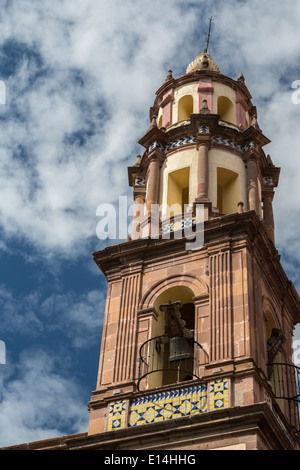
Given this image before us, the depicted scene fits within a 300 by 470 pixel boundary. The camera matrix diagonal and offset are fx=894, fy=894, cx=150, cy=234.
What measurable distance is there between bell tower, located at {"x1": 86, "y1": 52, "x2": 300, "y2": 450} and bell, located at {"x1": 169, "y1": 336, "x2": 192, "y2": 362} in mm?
35

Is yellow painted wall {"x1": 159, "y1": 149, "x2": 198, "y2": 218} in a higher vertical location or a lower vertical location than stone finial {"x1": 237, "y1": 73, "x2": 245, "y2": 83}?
lower

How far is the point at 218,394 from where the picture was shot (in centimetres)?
1816

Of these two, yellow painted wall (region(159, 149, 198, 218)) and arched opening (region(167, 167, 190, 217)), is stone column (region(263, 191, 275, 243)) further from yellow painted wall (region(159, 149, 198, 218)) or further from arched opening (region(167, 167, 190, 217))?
yellow painted wall (region(159, 149, 198, 218))

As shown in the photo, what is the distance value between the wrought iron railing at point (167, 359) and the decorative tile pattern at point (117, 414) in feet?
2.01

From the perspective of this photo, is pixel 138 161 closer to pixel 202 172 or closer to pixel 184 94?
pixel 184 94

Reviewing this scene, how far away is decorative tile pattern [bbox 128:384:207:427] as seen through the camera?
18250 mm

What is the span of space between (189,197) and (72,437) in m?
7.59

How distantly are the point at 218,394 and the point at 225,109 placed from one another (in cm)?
1217

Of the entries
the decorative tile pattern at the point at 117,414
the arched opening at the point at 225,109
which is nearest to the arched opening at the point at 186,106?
the arched opening at the point at 225,109

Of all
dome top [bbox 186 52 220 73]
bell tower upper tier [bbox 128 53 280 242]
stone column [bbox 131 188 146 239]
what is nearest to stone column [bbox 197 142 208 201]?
bell tower upper tier [bbox 128 53 280 242]
